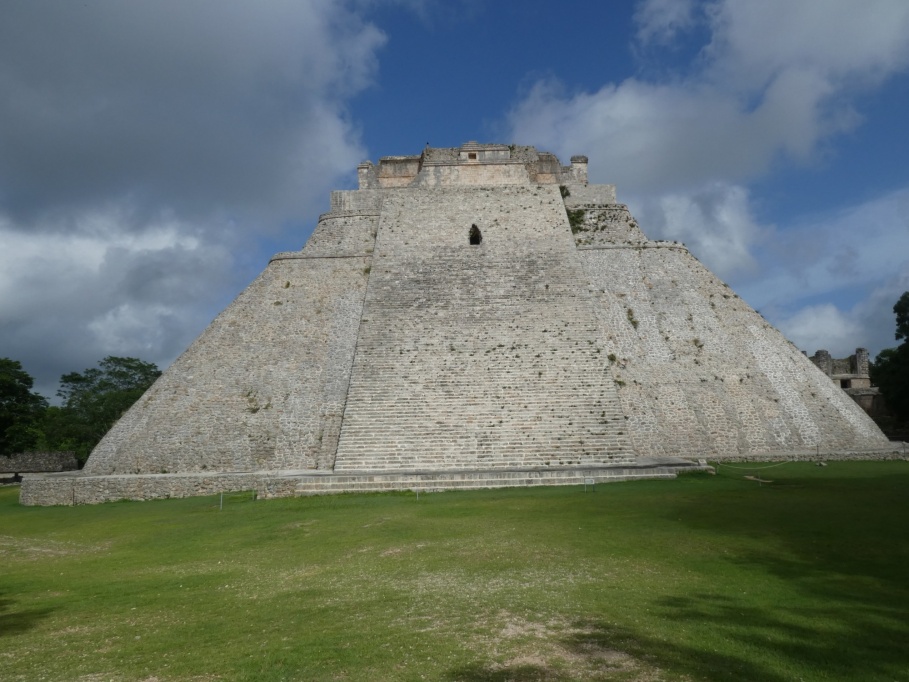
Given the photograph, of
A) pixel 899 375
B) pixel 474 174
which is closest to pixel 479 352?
pixel 474 174

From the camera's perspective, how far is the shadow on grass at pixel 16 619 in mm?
5364

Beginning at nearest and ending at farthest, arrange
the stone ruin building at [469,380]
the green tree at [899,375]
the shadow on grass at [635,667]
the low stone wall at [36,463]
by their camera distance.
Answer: the shadow on grass at [635,667] → the stone ruin building at [469,380] → the low stone wall at [36,463] → the green tree at [899,375]

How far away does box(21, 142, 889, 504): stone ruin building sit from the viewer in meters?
14.2

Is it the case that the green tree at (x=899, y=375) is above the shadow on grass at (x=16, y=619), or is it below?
above

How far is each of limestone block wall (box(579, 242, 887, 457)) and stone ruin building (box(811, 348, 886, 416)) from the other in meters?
16.5

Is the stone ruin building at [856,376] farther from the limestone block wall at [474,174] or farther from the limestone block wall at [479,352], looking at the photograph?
the limestone block wall at [479,352]

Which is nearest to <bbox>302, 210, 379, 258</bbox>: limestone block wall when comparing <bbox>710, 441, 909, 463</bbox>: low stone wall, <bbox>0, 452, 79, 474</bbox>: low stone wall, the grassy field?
the grassy field

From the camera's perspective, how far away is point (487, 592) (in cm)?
559

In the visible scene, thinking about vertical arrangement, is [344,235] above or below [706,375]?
above

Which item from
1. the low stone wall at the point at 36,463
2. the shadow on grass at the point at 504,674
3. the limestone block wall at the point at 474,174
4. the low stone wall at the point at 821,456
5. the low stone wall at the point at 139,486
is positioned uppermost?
the limestone block wall at the point at 474,174

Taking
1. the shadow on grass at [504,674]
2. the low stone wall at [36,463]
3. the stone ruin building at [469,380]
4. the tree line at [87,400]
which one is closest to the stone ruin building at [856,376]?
the tree line at [87,400]

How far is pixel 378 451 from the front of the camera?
14328mm

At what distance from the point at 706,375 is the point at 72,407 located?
3358 centimetres

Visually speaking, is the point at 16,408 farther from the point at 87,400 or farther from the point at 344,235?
the point at 344,235
